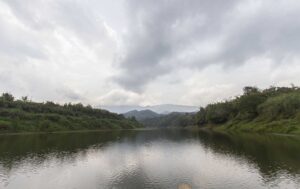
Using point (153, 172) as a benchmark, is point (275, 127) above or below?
above

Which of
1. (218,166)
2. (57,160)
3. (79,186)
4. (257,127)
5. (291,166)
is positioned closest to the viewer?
(79,186)

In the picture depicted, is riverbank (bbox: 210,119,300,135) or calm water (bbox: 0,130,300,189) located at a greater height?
riverbank (bbox: 210,119,300,135)

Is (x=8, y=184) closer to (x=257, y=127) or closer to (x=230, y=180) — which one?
(x=230, y=180)

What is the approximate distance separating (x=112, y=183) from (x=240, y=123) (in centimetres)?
17288

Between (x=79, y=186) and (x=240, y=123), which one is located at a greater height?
(x=240, y=123)

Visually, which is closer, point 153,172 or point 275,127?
point 153,172

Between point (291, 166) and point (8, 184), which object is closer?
point (8, 184)

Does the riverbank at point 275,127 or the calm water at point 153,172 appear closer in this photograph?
the calm water at point 153,172

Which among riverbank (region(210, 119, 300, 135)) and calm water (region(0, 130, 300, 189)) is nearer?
calm water (region(0, 130, 300, 189))

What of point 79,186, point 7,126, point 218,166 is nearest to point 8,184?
point 79,186

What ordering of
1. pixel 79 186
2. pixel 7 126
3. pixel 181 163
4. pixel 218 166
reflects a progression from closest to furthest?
pixel 79 186 → pixel 218 166 → pixel 181 163 → pixel 7 126

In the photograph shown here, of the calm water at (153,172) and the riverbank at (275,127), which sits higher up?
the riverbank at (275,127)

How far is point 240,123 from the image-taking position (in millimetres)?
199500

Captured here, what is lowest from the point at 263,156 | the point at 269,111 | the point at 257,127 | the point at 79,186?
the point at 79,186
